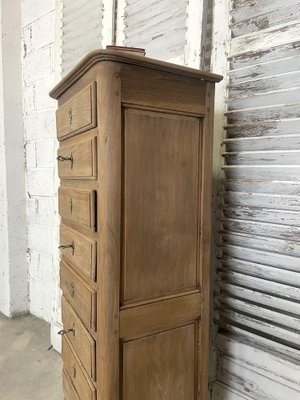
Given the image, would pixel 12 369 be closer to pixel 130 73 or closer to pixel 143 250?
pixel 143 250

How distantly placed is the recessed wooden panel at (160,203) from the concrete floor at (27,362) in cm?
107

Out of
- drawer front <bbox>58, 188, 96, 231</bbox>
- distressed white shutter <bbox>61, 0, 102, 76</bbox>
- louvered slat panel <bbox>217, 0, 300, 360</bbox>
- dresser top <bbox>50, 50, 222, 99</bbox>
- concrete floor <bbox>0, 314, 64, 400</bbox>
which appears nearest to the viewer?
dresser top <bbox>50, 50, 222, 99</bbox>

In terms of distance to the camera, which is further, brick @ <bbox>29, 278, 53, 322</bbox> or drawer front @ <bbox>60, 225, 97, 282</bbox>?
brick @ <bbox>29, 278, 53, 322</bbox>

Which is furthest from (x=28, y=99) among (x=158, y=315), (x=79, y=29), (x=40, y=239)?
(x=158, y=315)

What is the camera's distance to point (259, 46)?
120cm

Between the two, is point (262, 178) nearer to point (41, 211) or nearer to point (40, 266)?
point (41, 211)

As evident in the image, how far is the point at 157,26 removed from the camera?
1.53 meters

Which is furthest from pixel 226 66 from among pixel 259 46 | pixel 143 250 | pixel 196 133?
pixel 143 250

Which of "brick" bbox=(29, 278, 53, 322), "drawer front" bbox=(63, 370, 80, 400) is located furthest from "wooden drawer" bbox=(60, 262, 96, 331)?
"brick" bbox=(29, 278, 53, 322)

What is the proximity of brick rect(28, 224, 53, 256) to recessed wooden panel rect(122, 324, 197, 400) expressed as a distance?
62.3 inches

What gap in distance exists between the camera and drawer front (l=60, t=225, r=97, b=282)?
1019 millimetres

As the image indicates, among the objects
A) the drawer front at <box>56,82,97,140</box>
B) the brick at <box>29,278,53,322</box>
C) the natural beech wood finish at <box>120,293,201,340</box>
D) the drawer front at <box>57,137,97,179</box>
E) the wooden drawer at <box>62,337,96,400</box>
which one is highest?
the drawer front at <box>56,82,97,140</box>

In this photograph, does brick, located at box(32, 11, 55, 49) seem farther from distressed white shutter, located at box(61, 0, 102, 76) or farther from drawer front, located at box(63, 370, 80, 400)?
drawer front, located at box(63, 370, 80, 400)

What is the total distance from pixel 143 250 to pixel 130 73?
511 mm
